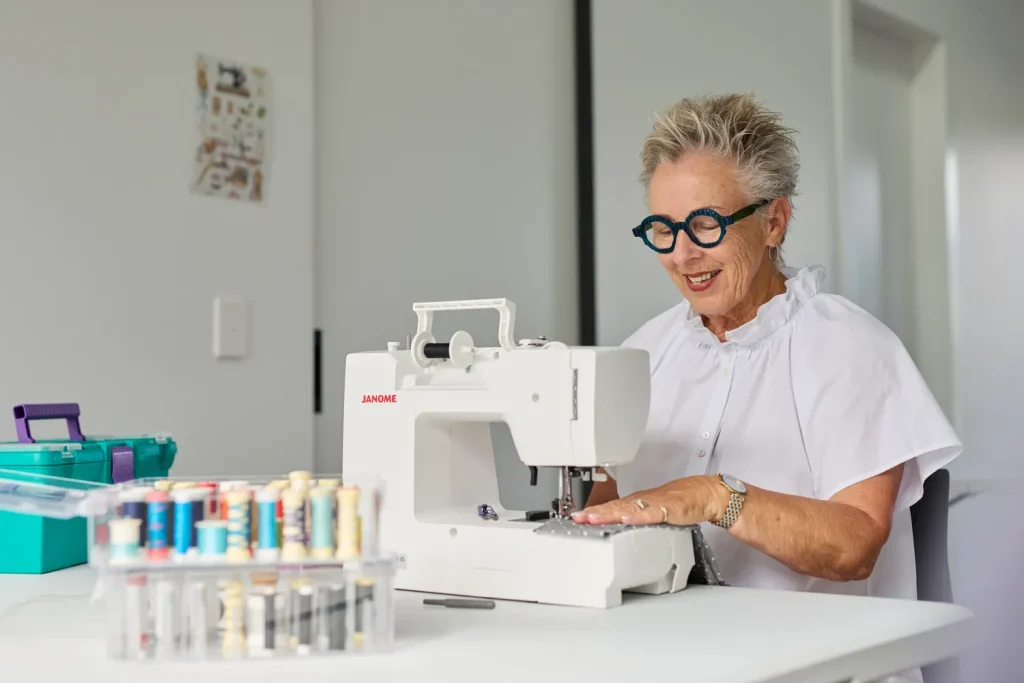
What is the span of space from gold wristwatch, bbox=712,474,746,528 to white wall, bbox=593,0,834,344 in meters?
1.27

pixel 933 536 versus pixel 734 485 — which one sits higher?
pixel 734 485

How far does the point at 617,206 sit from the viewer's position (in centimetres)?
317

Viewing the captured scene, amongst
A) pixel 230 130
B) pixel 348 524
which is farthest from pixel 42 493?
pixel 230 130

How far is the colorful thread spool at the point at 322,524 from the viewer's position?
1.03 m

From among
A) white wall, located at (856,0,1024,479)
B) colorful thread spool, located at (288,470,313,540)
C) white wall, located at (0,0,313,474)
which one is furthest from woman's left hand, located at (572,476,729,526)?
white wall, located at (0,0,313,474)

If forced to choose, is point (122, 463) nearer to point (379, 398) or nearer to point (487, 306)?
point (379, 398)

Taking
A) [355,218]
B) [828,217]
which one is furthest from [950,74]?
[355,218]

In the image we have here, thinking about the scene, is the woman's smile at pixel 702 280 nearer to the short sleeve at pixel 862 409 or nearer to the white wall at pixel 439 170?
the short sleeve at pixel 862 409

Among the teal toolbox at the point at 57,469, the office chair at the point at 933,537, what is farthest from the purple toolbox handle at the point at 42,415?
the office chair at the point at 933,537

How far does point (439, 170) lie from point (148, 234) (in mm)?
900

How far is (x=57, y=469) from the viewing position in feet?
5.35

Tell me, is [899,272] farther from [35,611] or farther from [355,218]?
[35,611]

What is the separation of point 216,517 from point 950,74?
6.61 ft

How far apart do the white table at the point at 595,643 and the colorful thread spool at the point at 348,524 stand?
100 mm
